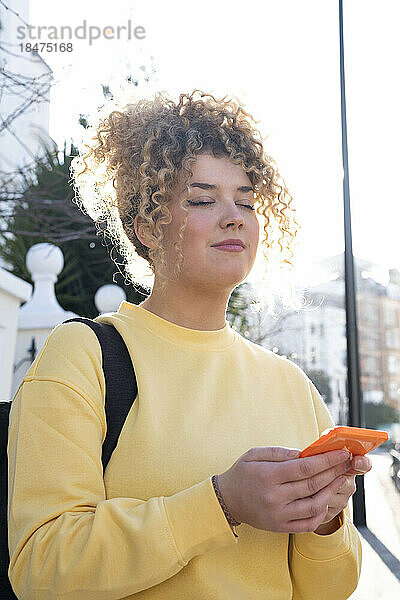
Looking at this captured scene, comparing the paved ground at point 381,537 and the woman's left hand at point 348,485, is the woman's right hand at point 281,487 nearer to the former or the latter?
the woman's left hand at point 348,485

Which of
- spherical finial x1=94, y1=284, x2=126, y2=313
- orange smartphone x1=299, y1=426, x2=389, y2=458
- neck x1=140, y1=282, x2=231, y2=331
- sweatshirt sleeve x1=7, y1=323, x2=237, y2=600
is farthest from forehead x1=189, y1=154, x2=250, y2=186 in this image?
spherical finial x1=94, y1=284, x2=126, y2=313

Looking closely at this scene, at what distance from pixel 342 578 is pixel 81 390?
660 mm

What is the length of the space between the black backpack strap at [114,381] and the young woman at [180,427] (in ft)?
0.05

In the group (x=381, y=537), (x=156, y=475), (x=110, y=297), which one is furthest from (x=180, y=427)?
(x=110, y=297)

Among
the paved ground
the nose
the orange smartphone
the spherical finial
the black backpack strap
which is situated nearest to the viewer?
the orange smartphone

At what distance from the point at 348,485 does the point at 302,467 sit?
0.18 m

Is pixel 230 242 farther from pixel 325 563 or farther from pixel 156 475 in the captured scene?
pixel 325 563

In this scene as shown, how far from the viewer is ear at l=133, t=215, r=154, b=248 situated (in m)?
1.52

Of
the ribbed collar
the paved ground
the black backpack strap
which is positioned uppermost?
the ribbed collar

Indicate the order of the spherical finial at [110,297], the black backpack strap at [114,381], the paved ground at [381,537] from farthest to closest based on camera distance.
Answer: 1. the spherical finial at [110,297]
2. the paved ground at [381,537]
3. the black backpack strap at [114,381]

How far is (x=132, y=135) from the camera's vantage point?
1542 mm

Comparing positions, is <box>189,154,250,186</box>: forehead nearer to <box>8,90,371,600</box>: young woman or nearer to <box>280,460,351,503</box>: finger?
<box>8,90,371,600</box>: young woman

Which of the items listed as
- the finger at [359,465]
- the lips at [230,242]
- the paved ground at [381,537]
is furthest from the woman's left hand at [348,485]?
the paved ground at [381,537]

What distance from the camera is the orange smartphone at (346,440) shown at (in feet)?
3.46
